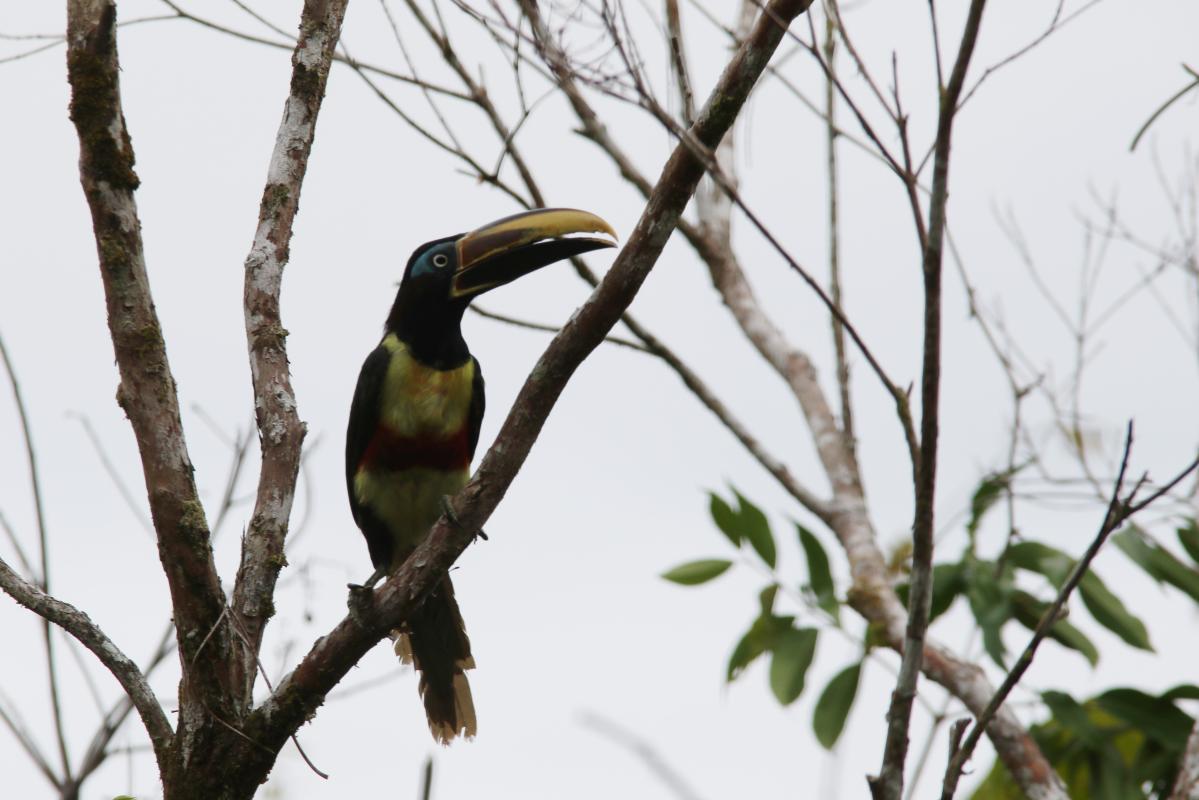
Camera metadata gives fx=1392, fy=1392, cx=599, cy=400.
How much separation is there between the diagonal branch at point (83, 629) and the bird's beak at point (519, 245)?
205 cm

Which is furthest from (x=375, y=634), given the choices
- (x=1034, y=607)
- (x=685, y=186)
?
(x=1034, y=607)

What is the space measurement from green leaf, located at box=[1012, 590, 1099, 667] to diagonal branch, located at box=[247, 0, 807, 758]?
2.39 metres

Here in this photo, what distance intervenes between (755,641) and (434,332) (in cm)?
174

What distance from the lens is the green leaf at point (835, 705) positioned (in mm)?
4926

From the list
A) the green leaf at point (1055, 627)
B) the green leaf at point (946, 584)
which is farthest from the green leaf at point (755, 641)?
the green leaf at point (1055, 627)

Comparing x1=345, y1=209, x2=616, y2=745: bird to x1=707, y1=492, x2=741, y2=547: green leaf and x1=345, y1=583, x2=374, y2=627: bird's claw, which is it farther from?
x1=345, y1=583, x2=374, y2=627: bird's claw

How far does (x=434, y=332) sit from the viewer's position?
5.53 meters

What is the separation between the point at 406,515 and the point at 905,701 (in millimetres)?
2999

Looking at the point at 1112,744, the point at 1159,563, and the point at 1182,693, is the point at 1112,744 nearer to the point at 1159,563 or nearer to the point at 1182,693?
the point at 1182,693

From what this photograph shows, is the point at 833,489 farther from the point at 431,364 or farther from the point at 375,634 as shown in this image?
the point at 375,634

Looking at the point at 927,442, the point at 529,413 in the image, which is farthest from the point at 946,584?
the point at 927,442

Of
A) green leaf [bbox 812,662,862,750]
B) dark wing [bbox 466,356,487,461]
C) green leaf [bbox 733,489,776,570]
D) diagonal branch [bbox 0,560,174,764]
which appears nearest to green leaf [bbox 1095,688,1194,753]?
green leaf [bbox 812,662,862,750]

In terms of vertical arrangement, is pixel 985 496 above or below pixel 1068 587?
above

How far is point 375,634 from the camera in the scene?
3.49 meters
